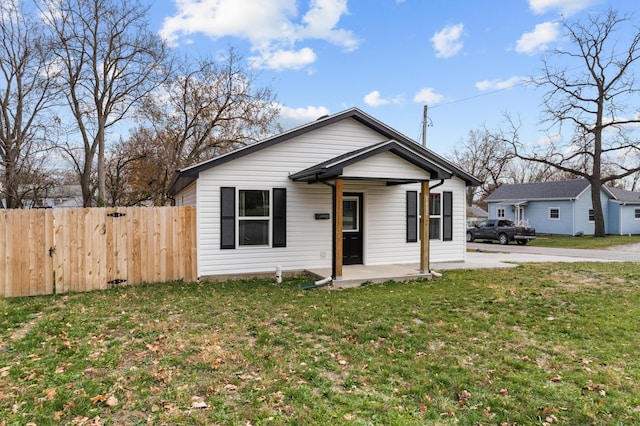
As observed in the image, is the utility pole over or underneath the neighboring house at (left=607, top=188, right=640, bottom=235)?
over

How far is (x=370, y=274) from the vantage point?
9062mm

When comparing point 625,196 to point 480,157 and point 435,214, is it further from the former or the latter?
point 435,214

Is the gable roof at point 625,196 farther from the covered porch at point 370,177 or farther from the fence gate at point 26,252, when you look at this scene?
the fence gate at point 26,252

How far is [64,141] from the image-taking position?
18.9 meters

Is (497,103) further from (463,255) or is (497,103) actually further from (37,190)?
(37,190)

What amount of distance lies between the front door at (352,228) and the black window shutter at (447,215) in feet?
9.09

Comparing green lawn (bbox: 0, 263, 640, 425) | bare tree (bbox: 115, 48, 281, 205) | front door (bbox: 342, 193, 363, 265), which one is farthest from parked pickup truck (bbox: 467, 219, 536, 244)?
green lawn (bbox: 0, 263, 640, 425)

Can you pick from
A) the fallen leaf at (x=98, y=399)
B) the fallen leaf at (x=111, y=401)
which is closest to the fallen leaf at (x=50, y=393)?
the fallen leaf at (x=98, y=399)

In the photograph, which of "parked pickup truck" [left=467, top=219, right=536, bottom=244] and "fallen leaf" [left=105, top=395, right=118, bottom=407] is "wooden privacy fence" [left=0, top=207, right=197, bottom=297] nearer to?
"fallen leaf" [left=105, top=395, right=118, bottom=407]

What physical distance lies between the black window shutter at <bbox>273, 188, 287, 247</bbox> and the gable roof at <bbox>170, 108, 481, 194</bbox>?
1.23m

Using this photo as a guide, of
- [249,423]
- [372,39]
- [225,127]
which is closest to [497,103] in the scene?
[372,39]

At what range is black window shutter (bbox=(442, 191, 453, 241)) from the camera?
11492 mm

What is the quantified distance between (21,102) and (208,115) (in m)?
9.02


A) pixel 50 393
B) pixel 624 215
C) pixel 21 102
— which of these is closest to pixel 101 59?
pixel 21 102
